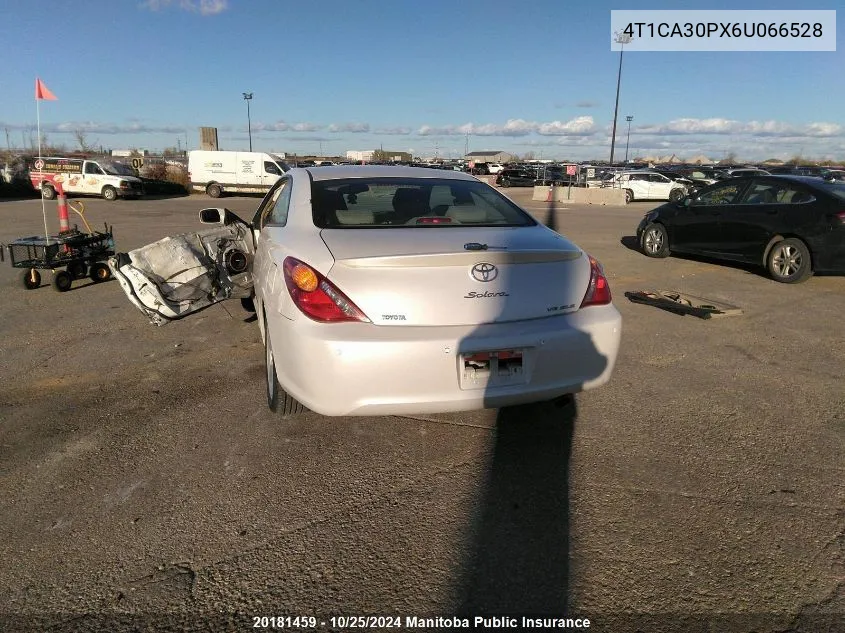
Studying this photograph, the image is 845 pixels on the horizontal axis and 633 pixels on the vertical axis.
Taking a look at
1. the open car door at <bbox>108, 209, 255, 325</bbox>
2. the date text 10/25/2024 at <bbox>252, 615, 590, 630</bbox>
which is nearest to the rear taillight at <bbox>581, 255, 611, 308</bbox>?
the date text 10/25/2024 at <bbox>252, 615, 590, 630</bbox>

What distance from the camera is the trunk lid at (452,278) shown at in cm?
290

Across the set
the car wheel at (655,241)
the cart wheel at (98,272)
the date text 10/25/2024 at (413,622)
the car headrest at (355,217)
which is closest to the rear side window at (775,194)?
the car wheel at (655,241)

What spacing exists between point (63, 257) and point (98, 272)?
0.56 meters

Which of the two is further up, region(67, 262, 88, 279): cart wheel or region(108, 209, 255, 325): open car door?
region(108, 209, 255, 325): open car door

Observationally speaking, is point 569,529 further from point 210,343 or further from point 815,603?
point 210,343

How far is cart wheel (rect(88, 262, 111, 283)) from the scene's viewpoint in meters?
7.94

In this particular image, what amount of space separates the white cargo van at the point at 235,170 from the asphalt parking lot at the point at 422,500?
2502 centimetres

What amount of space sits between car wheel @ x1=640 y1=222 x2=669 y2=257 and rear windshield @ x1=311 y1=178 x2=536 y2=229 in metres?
6.85

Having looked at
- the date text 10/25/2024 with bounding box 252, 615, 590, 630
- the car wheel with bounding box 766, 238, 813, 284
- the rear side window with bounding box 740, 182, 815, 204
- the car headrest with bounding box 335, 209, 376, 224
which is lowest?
the date text 10/25/2024 with bounding box 252, 615, 590, 630

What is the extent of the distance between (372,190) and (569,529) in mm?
2458

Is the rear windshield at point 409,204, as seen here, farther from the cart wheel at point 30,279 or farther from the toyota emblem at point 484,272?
the cart wheel at point 30,279

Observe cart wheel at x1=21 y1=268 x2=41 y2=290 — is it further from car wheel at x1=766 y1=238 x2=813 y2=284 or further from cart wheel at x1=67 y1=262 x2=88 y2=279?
car wheel at x1=766 y1=238 x2=813 y2=284

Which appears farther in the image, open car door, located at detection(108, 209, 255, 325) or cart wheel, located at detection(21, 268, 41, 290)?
cart wheel, located at detection(21, 268, 41, 290)

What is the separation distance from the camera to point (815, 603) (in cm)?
222
